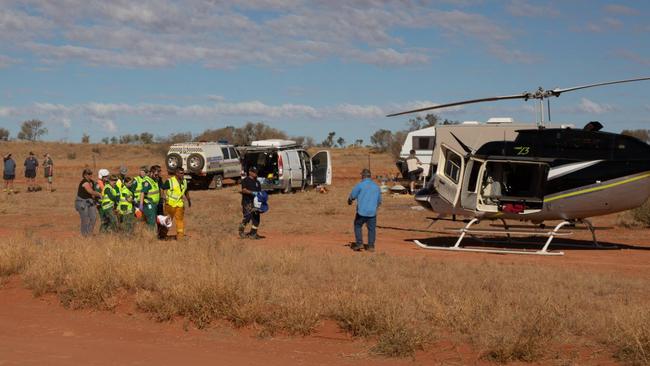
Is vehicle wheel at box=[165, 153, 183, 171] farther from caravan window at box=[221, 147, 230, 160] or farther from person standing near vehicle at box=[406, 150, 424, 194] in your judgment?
person standing near vehicle at box=[406, 150, 424, 194]

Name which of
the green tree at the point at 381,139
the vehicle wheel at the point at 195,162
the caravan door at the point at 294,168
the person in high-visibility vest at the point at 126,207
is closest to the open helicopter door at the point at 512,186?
the person in high-visibility vest at the point at 126,207

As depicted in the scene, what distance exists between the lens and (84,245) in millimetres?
13203

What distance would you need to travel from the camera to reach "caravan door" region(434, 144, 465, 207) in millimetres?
15548

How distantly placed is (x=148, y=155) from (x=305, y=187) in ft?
130

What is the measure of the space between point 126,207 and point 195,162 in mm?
17155

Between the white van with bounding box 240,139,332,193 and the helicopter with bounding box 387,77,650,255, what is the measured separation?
51.4 feet

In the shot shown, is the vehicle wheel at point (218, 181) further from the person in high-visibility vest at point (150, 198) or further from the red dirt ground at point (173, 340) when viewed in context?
the red dirt ground at point (173, 340)

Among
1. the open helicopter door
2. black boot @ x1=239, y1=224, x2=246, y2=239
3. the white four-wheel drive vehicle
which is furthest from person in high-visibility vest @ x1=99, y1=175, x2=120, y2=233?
the white four-wheel drive vehicle

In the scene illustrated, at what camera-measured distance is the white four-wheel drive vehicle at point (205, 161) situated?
107ft

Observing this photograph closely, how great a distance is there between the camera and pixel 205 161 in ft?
107

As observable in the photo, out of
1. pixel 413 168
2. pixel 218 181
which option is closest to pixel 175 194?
pixel 413 168

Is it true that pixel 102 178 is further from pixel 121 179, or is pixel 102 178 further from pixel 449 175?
pixel 449 175

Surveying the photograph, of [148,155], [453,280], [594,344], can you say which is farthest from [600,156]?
[148,155]

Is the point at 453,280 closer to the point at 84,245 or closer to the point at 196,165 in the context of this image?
the point at 84,245
